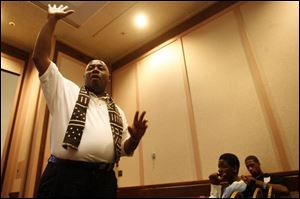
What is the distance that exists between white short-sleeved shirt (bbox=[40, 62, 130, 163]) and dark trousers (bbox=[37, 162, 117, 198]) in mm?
44

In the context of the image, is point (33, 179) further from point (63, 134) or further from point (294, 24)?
point (294, 24)

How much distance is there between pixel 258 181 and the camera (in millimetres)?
988

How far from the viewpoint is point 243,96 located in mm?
1918

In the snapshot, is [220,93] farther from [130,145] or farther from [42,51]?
[42,51]

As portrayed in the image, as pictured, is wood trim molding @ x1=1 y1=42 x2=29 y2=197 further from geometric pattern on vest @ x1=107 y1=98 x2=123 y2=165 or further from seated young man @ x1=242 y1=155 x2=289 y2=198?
seated young man @ x1=242 y1=155 x2=289 y2=198

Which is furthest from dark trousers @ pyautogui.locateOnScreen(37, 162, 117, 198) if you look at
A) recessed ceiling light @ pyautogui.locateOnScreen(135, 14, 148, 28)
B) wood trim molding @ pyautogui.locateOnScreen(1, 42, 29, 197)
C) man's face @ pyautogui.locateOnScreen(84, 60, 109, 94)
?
recessed ceiling light @ pyautogui.locateOnScreen(135, 14, 148, 28)

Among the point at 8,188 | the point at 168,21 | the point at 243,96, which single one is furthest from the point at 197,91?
the point at 8,188

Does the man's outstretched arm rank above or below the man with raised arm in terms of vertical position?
above

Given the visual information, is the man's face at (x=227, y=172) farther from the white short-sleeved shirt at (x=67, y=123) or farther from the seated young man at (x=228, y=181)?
the white short-sleeved shirt at (x=67, y=123)

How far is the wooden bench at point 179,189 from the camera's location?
147cm

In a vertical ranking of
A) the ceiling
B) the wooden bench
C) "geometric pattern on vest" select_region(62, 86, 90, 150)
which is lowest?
the wooden bench

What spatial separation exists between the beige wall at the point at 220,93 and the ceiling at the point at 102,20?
0.36m

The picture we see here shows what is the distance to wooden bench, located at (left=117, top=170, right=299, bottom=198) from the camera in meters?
1.47

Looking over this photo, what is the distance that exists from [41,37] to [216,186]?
34.3 inches
